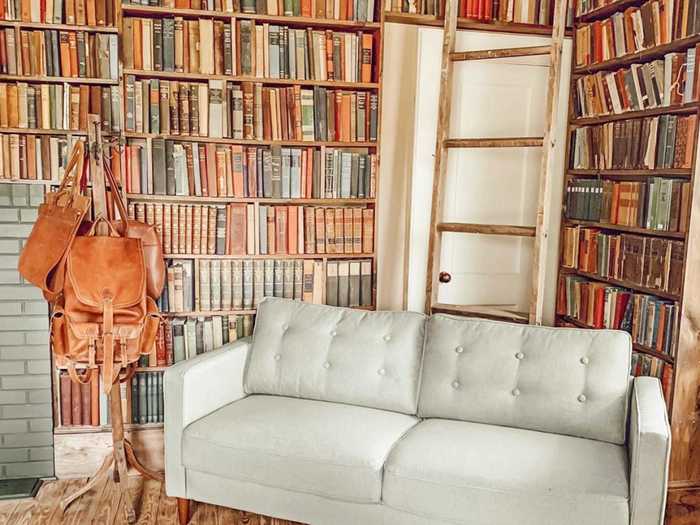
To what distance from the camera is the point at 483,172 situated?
3.35 metres

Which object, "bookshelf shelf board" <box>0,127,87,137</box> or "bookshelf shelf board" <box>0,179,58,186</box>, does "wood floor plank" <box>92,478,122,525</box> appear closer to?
"bookshelf shelf board" <box>0,179,58,186</box>

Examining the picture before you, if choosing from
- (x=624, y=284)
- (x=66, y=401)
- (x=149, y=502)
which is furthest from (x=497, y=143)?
(x=66, y=401)

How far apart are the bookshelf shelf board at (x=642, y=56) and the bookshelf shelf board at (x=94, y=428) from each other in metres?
2.70

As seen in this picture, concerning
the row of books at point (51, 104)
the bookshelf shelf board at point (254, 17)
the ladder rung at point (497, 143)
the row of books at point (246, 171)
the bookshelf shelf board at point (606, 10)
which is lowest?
the row of books at point (246, 171)

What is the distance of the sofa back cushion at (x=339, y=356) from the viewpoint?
2711 mm

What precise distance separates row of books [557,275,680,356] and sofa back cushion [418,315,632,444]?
414mm

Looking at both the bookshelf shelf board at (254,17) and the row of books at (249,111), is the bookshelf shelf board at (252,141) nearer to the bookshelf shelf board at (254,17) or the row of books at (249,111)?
the row of books at (249,111)

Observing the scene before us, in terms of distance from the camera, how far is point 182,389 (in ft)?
8.18

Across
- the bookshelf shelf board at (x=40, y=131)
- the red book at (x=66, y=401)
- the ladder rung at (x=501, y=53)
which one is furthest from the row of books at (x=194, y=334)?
the ladder rung at (x=501, y=53)

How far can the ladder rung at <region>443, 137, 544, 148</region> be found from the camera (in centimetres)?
288

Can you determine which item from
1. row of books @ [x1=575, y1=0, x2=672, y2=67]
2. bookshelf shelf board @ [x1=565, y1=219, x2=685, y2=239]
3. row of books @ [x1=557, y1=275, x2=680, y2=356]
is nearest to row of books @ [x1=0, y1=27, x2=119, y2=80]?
row of books @ [x1=575, y1=0, x2=672, y2=67]

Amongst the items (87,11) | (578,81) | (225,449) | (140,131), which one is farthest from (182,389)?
(578,81)

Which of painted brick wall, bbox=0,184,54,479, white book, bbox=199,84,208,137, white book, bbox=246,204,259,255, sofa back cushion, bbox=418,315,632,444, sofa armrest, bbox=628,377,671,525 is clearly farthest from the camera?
white book, bbox=246,204,259,255

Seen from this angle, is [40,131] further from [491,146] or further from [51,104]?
[491,146]
